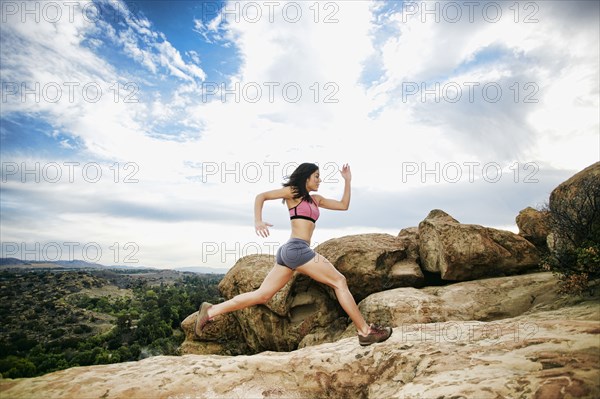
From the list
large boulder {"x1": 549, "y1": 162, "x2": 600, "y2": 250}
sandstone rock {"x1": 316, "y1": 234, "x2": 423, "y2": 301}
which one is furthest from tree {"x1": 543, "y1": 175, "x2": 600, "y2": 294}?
sandstone rock {"x1": 316, "y1": 234, "x2": 423, "y2": 301}

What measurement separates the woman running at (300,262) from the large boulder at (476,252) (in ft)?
14.5

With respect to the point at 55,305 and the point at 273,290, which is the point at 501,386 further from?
the point at 55,305

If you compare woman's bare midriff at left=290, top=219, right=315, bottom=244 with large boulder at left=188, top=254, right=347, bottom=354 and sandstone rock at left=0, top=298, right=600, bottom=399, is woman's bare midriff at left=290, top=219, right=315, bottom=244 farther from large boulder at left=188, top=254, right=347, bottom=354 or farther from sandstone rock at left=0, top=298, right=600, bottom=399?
large boulder at left=188, top=254, right=347, bottom=354

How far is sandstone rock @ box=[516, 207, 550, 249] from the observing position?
386 inches

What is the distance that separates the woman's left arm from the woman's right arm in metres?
0.69

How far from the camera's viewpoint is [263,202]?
16.9ft

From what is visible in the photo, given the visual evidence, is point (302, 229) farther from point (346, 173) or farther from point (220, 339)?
point (220, 339)

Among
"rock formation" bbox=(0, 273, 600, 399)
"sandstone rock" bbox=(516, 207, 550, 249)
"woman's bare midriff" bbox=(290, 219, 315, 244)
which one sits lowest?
"rock formation" bbox=(0, 273, 600, 399)

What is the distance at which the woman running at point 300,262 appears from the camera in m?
4.85

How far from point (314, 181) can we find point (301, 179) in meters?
0.23

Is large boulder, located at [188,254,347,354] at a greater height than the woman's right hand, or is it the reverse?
the woman's right hand

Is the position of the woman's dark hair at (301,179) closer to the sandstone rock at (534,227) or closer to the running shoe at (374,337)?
the running shoe at (374,337)

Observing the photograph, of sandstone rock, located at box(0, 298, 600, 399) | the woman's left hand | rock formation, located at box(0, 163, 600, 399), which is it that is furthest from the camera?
the woman's left hand

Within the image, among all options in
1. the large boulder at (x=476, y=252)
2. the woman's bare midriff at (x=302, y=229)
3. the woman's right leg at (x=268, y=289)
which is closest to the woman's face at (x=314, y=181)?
the woman's bare midriff at (x=302, y=229)
